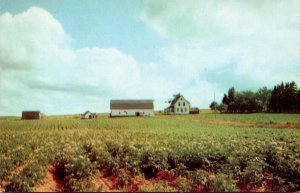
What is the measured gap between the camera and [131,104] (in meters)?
45.8

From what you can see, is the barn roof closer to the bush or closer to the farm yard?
the farm yard

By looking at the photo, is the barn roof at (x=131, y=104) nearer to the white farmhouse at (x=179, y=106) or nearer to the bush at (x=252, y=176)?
the white farmhouse at (x=179, y=106)

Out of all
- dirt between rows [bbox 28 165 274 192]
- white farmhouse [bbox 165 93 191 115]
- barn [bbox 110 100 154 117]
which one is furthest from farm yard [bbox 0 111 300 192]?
white farmhouse [bbox 165 93 191 115]

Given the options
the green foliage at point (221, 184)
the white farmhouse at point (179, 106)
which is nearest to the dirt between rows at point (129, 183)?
the green foliage at point (221, 184)

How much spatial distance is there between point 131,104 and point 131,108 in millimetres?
572

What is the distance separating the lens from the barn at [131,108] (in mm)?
44250

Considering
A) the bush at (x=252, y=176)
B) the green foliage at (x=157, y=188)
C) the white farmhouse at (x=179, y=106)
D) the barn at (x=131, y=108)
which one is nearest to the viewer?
the green foliage at (x=157, y=188)

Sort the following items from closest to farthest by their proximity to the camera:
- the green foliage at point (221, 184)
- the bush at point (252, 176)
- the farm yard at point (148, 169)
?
the green foliage at point (221, 184), the farm yard at point (148, 169), the bush at point (252, 176)

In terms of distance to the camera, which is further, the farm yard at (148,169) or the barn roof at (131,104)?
the barn roof at (131,104)

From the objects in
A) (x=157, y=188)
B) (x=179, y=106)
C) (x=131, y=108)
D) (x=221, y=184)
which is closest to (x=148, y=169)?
(x=157, y=188)

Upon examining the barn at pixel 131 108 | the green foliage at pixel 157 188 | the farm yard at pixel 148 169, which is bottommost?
the green foliage at pixel 157 188

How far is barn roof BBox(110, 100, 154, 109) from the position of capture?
44.3 metres

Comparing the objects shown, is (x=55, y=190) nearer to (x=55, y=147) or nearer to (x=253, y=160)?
(x=55, y=147)

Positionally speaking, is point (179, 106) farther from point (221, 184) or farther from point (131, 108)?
point (221, 184)
